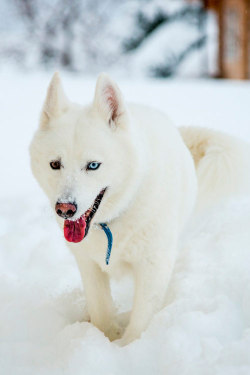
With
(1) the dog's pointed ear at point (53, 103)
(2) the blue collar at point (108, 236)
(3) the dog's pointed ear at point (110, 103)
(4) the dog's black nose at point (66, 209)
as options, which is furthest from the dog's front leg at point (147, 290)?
(1) the dog's pointed ear at point (53, 103)

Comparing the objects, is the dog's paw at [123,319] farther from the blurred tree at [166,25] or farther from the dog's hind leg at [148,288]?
the blurred tree at [166,25]

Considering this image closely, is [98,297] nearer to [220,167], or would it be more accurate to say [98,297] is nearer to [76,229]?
[76,229]

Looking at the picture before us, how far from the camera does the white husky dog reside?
1.88 m

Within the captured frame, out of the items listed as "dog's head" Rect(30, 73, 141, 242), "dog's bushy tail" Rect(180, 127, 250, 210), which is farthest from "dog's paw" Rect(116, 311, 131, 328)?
"dog's bushy tail" Rect(180, 127, 250, 210)

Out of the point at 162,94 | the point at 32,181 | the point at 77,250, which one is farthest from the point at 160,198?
the point at 162,94

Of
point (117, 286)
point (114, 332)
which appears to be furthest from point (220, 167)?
point (114, 332)

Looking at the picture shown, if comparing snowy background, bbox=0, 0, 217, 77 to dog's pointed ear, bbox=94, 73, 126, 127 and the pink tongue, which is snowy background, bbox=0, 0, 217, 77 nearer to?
dog's pointed ear, bbox=94, 73, 126, 127

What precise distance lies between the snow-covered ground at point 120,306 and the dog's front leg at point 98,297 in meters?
0.10

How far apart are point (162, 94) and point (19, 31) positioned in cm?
402

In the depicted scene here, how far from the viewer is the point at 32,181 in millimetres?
5047

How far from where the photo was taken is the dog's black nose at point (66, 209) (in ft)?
5.77

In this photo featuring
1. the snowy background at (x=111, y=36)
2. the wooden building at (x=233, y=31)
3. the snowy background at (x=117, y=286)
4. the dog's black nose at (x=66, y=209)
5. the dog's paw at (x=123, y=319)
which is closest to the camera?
the dog's black nose at (x=66, y=209)

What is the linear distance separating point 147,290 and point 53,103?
1.01 metres

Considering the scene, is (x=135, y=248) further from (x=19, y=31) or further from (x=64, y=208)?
(x=19, y=31)
